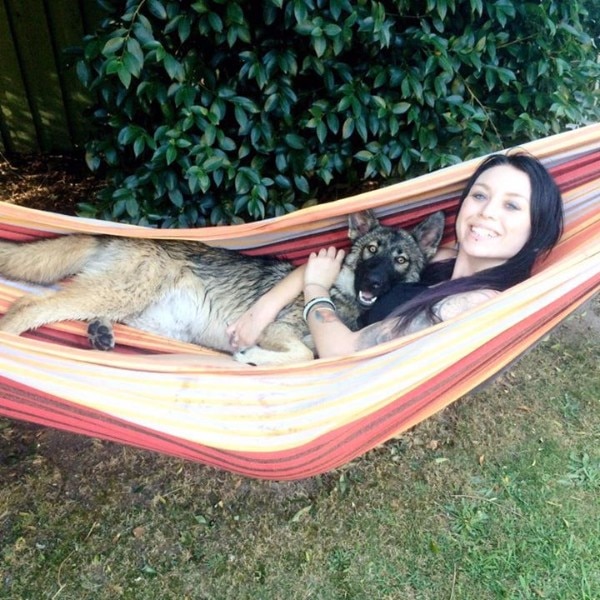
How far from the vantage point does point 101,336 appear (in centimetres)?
251

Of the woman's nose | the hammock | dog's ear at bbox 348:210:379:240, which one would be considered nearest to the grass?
the hammock

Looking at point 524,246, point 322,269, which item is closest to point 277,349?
point 322,269

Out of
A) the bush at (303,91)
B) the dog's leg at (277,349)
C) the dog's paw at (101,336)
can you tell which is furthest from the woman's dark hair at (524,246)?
the dog's paw at (101,336)

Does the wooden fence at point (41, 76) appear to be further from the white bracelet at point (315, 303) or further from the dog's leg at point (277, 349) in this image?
the white bracelet at point (315, 303)

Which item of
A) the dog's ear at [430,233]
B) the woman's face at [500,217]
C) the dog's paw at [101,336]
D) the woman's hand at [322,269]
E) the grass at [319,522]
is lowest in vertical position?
the grass at [319,522]

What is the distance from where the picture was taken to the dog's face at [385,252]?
2795mm

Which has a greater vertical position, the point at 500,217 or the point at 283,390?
the point at 500,217

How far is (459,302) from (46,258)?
72.4 inches

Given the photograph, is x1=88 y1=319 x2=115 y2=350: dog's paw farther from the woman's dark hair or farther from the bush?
the woman's dark hair

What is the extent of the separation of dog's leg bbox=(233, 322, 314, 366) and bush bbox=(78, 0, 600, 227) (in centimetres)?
88

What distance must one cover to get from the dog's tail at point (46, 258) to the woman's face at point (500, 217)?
1.75 meters

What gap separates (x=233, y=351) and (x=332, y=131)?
1440 millimetres

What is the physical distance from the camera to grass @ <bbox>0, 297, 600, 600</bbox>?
2.36 metres

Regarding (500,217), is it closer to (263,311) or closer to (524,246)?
(524,246)
